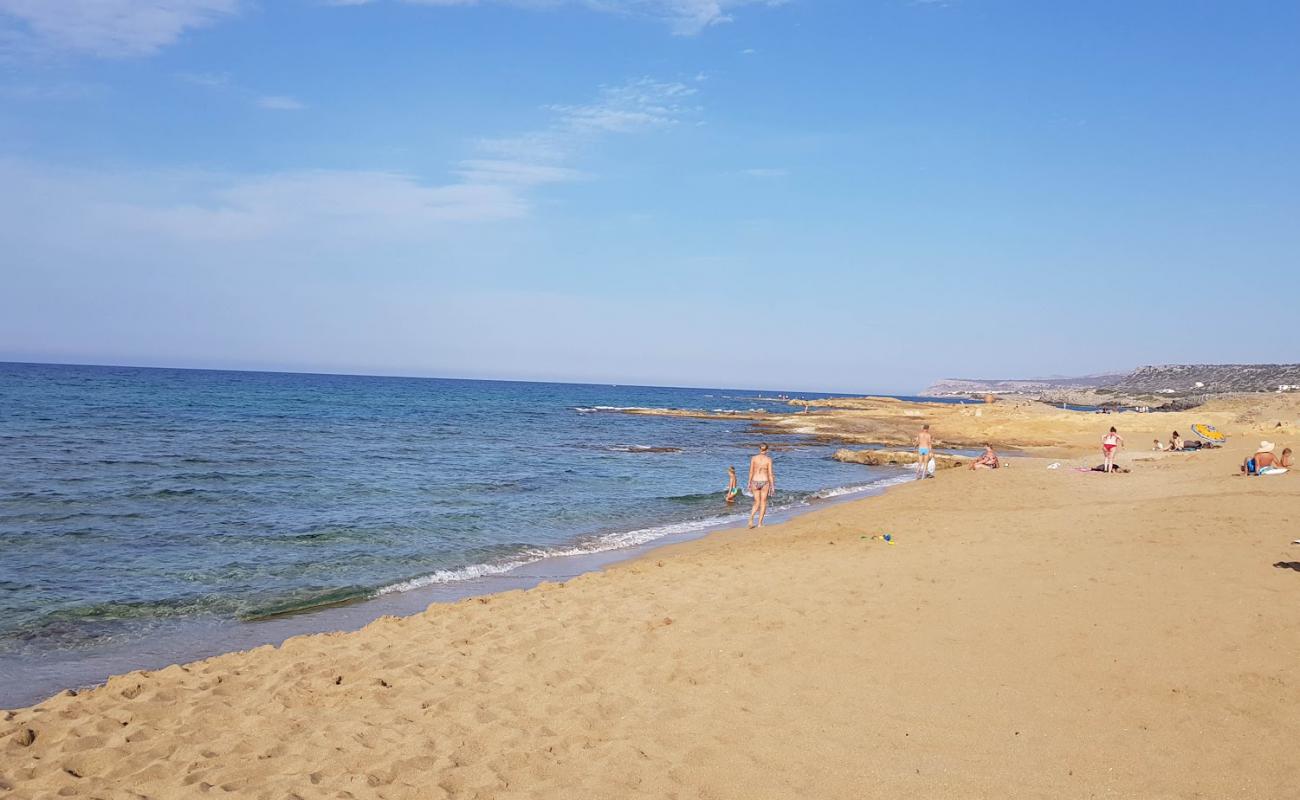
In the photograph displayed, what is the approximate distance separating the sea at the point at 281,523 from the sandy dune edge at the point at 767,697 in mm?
2001

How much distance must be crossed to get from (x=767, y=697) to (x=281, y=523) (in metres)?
12.1

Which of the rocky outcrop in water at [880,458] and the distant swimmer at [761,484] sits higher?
the distant swimmer at [761,484]

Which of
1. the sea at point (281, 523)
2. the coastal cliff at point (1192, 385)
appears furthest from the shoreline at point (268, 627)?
the coastal cliff at point (1192, 385)

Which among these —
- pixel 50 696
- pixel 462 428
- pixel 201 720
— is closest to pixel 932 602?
pixel 201 720

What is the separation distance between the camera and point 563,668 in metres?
6.61

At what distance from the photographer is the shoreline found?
7.42 meters

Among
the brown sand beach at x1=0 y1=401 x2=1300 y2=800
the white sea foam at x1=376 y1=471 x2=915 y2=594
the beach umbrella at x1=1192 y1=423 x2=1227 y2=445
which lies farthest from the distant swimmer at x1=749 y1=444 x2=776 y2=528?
the beach umbrella at x1=1192 y1=423 x2=1227 y2=445

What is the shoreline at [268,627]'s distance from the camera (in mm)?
7418

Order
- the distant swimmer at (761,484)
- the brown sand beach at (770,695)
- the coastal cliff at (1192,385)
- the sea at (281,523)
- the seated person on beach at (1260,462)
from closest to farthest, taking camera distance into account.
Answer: the brown sand beach at (770,695)
the sea at (281,523)
the distant swimmer at (761,484)
the seated person on beach at (1260,462)
the coastal cliff at (1192,385)

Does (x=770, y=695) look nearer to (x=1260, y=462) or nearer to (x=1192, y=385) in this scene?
(x=1260, y=462)

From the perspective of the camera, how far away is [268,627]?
358 inches

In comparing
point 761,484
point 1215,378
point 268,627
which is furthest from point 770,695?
point 1215,378

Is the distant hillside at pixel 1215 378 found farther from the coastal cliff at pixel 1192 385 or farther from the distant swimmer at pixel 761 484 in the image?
the distant swimmer at pixel 761 484

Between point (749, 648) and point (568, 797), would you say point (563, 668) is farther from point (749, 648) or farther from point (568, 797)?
point (568, 797)
